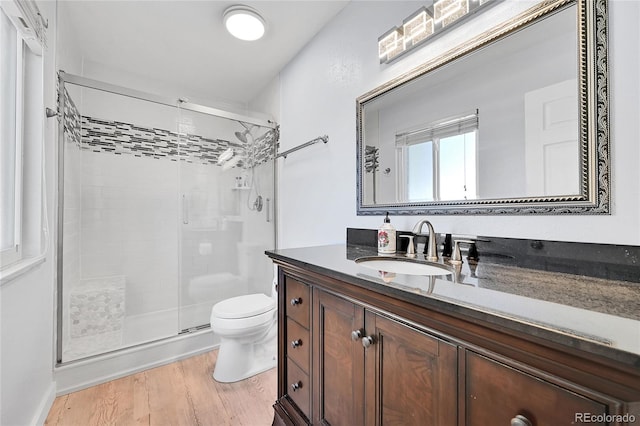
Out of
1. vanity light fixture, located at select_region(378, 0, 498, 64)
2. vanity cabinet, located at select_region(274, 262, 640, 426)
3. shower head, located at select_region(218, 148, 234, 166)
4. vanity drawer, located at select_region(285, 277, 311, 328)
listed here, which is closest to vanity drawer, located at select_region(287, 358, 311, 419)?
vanity cabinet, located at select_region(274, 262, 640, 426)

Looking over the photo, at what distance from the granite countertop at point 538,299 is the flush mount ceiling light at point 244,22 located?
5.94 feet

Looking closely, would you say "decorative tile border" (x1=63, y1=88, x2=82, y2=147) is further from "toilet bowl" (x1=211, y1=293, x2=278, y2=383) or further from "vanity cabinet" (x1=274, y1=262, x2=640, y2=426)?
"vanity cabinet" (x1=274, y1=262, x2=640, y2=426)

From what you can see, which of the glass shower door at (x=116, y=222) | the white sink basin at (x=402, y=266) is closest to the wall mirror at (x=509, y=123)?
the white sink basin at (x=402, y=266)

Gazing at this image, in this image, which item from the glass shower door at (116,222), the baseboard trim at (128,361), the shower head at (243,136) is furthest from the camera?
the shower head at (243,136)

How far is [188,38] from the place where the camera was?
218cm

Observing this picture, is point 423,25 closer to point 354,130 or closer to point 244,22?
point 354,130

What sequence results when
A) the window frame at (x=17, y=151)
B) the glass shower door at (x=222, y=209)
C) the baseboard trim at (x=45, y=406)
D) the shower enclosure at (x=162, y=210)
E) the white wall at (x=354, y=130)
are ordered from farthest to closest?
the glass shower door at (x=222, y=209)
the shower enclosure at (x=162, y=210)
the baseboard trim at (x=45, y=406)
the window frame at (x=17, y=151)
the white wall at (x=354, y=130)

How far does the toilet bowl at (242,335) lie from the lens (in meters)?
1.82

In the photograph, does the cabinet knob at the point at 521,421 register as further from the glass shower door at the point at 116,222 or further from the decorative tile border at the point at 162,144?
the decorative tile border at the point at 162,144

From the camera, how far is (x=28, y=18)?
1.23 m

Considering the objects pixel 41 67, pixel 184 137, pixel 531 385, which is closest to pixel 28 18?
pixel 41 67

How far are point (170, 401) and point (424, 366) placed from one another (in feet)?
5.49

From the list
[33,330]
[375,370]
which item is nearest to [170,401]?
[33,330]

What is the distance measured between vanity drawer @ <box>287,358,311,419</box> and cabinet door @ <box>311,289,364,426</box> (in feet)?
0.23
